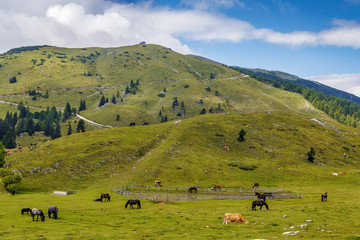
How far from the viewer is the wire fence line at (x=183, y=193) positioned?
223 feet

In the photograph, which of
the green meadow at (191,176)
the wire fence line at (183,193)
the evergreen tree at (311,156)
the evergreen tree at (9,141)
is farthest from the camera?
the evergreen tree at (9,141)

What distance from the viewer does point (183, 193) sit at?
251 feet

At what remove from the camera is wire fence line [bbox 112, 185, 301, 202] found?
68.1 metres

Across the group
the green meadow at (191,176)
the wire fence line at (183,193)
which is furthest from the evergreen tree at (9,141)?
the wire fence line at (183,193)

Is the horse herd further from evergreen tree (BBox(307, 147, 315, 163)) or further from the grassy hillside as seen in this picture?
evergreen tree (BBox(307, 147, 315, 163))

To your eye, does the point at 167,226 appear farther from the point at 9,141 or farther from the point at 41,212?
the point at 9,141

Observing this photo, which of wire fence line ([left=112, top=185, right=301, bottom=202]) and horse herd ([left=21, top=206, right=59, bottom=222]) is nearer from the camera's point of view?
horse herd ([left=21, top=206, right=59, bottom=222])

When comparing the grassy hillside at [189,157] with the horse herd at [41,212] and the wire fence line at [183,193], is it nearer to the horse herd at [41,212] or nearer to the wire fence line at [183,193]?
→ the wire fence line at [183,193]

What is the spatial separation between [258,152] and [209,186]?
4291 centimetres

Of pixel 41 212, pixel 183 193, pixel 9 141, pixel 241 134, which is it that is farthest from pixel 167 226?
pixel 9 141

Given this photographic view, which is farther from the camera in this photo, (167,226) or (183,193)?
(183,193)

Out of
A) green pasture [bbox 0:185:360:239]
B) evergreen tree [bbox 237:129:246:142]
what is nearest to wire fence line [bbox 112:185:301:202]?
green pasture [bbox 0:185:360:239]

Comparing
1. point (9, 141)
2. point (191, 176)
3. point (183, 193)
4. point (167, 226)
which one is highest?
point (9, 141)

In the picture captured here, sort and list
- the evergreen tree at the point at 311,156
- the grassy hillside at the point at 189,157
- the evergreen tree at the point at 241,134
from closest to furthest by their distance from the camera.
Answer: the grassy hillside at the point at 189,157 → the evergreen tree at the point at 311,156 → the evergreen tree at the point at 241,134
